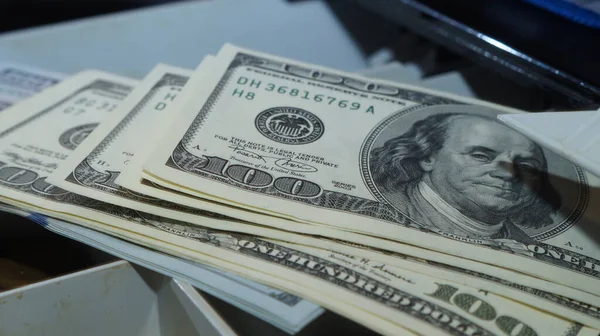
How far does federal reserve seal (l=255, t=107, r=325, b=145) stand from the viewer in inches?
22.8

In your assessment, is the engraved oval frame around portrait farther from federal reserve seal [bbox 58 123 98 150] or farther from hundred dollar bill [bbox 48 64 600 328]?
federal reserve seal [bbox 58 123 98 150]

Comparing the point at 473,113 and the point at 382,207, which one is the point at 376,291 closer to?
the point at 382,207

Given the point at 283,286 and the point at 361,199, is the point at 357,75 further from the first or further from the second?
the point at 283,286

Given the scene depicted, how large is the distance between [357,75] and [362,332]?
1.01 ft

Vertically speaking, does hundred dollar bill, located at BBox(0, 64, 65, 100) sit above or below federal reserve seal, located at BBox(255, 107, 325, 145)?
above

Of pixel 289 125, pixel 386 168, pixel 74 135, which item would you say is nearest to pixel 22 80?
pixel 74 135

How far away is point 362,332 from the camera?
512 millimetres

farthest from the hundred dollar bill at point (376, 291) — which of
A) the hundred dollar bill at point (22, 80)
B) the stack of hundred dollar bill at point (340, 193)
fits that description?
the hundred dollar bill at point (22, 80)

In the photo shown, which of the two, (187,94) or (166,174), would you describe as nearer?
(166,174)

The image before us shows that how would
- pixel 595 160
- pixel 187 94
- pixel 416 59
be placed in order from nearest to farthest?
1. pixel 595 160
2. pixel 187 94
3. pixel 416 59

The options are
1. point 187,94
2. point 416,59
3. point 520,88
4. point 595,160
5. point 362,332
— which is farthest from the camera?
point 416,59

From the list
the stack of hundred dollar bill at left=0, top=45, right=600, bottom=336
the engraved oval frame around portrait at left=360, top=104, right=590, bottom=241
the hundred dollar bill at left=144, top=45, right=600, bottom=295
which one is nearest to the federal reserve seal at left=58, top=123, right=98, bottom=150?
the stack of hundred dollar bill at left=0, top=45, right=600, bottom=336

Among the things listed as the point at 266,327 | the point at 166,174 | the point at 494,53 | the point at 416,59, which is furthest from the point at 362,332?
the point at 416,59

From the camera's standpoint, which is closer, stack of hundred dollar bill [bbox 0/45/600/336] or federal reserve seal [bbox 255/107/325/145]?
stack of hundred dollar bill [bbox 0/45/600/336]
